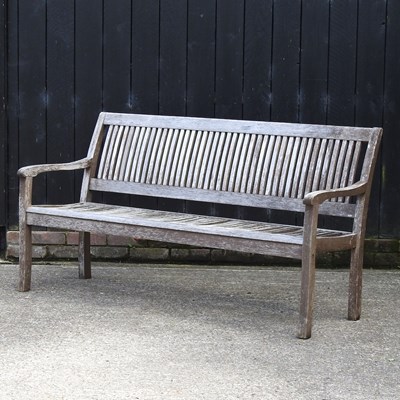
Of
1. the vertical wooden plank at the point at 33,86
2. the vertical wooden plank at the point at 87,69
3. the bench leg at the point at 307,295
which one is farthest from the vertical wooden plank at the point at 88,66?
the bench leg at the point at 307,295

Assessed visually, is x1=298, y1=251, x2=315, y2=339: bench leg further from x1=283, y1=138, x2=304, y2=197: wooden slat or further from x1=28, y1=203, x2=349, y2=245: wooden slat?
x1=283, y1=138, x2=304, y2=197: wooden slat

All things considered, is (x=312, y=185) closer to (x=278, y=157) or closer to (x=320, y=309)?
(x=278, y=157)

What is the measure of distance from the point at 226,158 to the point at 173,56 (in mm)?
1163

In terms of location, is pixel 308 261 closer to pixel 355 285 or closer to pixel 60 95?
pixel 355 285

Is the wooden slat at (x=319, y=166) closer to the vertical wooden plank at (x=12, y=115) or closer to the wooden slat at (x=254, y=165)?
the wooden slat at (x=254, y=165)

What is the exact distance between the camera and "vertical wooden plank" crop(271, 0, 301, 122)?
22.6 feet

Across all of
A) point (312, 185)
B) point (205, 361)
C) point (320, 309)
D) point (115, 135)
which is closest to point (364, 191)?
point (312, 185)

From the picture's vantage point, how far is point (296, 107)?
6.94m

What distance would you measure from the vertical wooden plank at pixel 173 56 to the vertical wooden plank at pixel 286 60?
589mm

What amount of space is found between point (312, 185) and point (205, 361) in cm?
146

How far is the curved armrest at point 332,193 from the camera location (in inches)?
203

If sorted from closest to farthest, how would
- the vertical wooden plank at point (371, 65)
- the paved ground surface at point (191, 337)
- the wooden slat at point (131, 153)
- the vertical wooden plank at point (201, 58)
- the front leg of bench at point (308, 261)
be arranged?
the paved ground surface at point (191, 337)
the front leg of bench at point (308, 261)
the wooden slat at point (131, 153)
the vertical wooden plank at point (371, 65)
the vertical wooden plank at point (201, 58)

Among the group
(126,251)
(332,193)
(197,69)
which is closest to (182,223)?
(332,193)

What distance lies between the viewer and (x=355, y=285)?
5.56m
